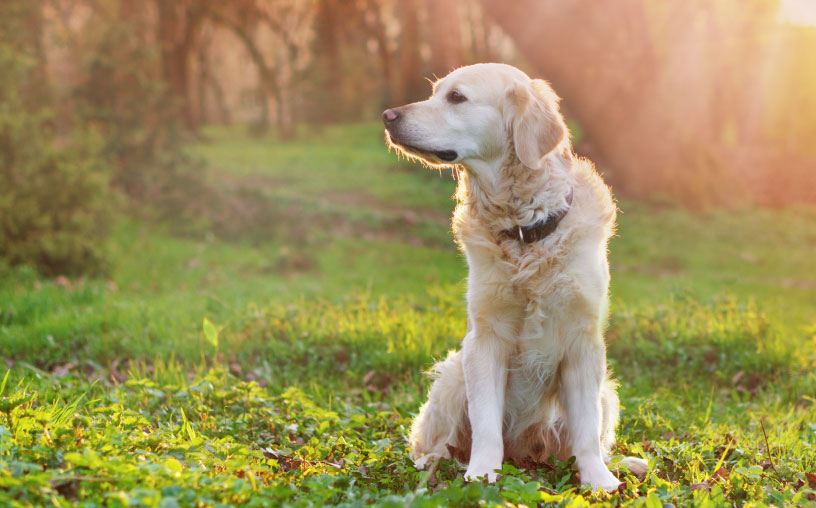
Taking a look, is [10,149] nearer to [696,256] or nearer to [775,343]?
[775,343]

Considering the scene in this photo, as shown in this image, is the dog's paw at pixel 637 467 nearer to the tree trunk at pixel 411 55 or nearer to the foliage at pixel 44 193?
the foliage at pixel 44 193

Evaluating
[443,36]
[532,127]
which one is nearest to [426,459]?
[532,127]

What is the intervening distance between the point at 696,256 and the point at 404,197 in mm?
6532

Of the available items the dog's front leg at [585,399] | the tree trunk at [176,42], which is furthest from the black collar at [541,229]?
the tree trunk at [176,42]

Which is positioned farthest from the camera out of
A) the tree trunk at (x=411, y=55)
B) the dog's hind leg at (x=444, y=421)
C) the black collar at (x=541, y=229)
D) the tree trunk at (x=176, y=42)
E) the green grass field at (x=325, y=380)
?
the tree trunk at (x=176, y=42)

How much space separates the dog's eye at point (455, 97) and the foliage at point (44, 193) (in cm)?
635

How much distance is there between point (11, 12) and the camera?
9719 millimetres

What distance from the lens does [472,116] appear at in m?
3.48

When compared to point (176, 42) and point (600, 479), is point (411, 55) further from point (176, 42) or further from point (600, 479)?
point (600, 479)

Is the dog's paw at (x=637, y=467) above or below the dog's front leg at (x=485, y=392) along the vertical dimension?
below

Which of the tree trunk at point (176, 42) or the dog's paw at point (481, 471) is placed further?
the tree trunk at point (176, 42)

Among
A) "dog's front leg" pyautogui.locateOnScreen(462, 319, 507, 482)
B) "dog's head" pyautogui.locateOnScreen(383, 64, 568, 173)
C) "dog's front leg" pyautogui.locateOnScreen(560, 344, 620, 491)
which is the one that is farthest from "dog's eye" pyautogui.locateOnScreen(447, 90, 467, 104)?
"dog's front leg" pyautogui.locateOnScreen(560, 344, 620, 491)

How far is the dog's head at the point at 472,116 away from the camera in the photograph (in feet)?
11.2

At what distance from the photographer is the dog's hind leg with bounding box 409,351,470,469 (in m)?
3.58
